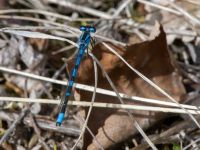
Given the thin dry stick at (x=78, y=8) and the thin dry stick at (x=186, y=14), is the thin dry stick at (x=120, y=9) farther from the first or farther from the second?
the thin dry stick at (x=186, y=14)

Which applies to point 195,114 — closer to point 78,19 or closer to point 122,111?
point 122,111

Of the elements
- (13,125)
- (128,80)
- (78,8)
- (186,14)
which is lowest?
(13,125)

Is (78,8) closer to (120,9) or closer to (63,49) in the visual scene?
(120,9)

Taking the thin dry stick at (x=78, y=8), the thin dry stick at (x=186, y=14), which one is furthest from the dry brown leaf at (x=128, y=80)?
the thin dry stick at (x=78, y=8)

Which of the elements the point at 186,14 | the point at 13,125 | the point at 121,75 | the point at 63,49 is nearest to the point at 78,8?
the point at 63,49

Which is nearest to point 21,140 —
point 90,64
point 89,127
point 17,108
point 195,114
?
point 17,108

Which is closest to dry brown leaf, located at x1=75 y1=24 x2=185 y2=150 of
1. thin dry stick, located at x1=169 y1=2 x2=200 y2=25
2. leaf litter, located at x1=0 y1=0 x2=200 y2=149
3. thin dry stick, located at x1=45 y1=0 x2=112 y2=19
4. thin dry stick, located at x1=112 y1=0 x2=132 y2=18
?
leaf litter, located at x1=0 y1=0 x2=200 y2=149

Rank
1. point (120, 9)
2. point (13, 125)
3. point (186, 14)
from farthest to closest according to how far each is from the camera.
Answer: point (120, 9)
point (186, 14)
point (13, 125)

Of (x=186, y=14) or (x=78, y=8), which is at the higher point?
(x=186, y=14)

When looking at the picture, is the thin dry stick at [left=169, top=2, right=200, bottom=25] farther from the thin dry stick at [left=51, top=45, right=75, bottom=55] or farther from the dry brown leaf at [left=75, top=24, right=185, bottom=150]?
the thin dry stick at [left=51, top=45, right=75, bottom=55]
